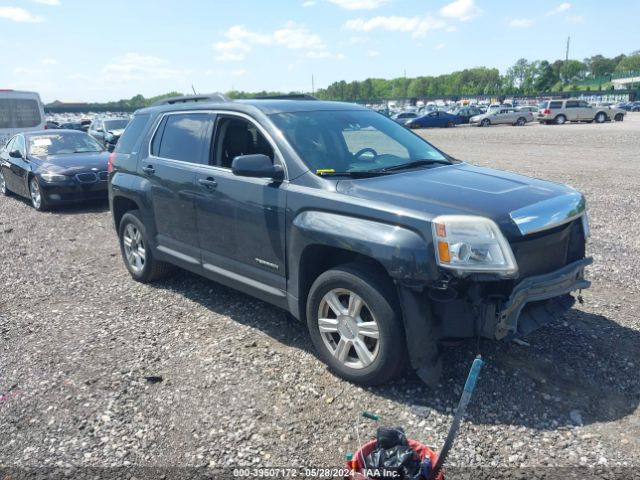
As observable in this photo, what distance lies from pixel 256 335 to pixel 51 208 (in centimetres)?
855

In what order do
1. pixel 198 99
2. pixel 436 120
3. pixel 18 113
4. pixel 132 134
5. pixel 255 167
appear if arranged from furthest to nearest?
pixel 436 120 → pixel 18 113 → pixel 132 134 → pixel 198 99 → pixel 255 167

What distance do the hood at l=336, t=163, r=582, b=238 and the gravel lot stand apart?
120 cm

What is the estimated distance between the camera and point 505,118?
42.0m

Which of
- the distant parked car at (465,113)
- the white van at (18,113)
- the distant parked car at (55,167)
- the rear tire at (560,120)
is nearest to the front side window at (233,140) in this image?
the distant parked car at (55,167)

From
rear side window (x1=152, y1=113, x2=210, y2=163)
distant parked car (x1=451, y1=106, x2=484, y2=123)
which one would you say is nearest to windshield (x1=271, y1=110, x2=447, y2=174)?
rear side window (x1=152, y1=113, x2=210, y2=163)

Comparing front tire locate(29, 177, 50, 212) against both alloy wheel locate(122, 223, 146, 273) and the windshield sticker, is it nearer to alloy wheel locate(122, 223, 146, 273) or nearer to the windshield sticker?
the windshield sticker

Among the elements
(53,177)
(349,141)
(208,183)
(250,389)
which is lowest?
(250,389)

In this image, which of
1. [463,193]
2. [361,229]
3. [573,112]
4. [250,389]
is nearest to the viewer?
[361,229]

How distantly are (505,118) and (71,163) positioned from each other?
37684mm

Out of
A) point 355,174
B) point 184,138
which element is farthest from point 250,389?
point 184,138

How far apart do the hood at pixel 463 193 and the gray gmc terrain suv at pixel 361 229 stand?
1 cm

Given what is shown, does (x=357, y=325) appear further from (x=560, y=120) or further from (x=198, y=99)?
(x=560, y=120)

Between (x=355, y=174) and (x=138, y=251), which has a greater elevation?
(x=355, y=174)

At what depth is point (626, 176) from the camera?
1266 centimetres
